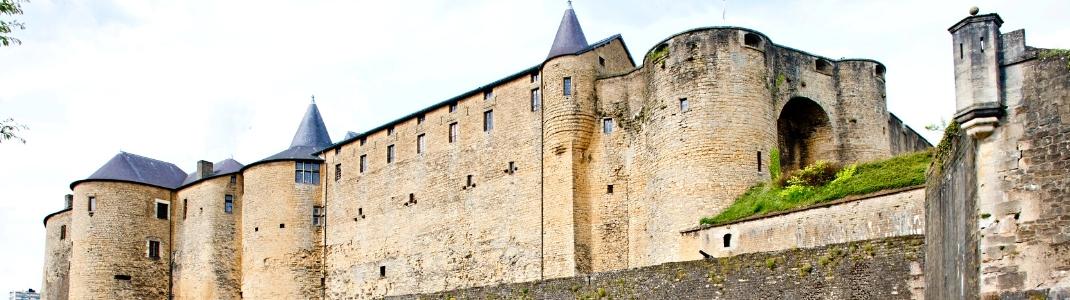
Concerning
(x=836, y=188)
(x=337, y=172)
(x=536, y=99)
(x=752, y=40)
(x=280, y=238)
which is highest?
(x=752, y=40)

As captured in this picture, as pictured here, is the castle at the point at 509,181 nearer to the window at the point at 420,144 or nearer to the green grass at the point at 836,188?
the window at the point at 420,144

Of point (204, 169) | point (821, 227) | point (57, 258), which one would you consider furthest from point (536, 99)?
point (57, 258)

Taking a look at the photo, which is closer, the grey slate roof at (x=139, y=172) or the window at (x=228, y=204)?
the window at (x=228, y=204)

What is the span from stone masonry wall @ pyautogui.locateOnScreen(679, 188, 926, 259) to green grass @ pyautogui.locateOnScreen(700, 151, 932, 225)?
1.10 ft

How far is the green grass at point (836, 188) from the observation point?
1134 inches

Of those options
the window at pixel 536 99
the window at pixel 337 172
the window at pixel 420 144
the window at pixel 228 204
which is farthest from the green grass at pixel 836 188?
the window at pixel 228 204

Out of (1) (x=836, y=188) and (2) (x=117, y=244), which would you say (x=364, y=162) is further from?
(1) (x=836, y=188)

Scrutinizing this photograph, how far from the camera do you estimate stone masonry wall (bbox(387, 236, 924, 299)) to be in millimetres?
20641

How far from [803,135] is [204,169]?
29.7m

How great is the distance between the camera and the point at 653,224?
3484cm

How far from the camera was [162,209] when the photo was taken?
55125 mm

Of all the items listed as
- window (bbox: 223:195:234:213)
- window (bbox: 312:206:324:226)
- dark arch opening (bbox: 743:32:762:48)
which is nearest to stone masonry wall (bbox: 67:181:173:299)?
window (bbox: 223:195:234:213)

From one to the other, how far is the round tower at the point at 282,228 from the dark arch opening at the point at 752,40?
2208cm

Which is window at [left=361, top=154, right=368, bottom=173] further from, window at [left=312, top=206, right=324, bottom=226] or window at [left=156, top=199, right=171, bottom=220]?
window at [left=156, top=199, right=171, bottom=220]
